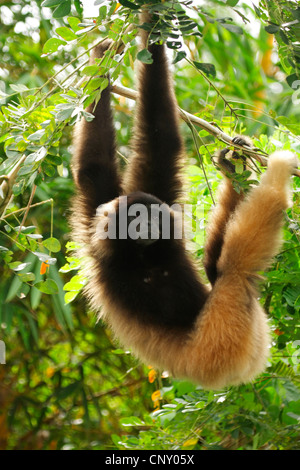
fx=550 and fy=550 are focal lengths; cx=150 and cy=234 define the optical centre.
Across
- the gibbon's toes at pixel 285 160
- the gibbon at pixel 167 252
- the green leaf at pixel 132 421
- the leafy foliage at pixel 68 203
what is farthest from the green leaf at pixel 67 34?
the green leaf at pixel 132 421

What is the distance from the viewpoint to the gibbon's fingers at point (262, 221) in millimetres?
2617

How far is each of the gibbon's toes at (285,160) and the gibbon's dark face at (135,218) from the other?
2.13 ft

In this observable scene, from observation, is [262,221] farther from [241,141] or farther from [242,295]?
[241,141]

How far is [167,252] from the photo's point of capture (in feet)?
10.2

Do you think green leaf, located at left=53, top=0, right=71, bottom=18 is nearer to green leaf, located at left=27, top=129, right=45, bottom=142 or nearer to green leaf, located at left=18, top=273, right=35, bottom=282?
green leaf, located at left=27, top=129, right=45, bottom=142

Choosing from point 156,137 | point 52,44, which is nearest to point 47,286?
point 52,44

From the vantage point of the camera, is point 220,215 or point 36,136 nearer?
point 36,136

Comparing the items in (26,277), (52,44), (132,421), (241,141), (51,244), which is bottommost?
(132,421)

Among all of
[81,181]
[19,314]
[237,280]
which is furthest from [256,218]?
[19,314]

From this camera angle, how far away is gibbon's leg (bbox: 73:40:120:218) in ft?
10.1

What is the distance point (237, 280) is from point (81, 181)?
104 centimetres

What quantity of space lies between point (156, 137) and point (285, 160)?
810 mm

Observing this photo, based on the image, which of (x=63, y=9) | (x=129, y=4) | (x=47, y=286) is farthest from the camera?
(x=47, y=286)

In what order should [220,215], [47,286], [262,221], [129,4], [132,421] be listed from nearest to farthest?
[129,4], [47,286], [262,221], [220,215], [132,421]
